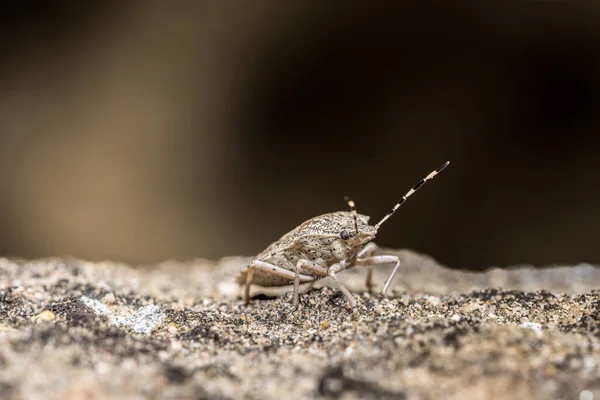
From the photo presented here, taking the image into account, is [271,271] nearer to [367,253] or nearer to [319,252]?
[319,252]

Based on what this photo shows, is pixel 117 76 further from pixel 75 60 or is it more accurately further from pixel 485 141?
pixel 485 141

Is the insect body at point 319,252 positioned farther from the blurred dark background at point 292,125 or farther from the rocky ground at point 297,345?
the blurred dark background at point 292,125

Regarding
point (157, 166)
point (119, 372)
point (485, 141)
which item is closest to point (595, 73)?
point (485, 141)

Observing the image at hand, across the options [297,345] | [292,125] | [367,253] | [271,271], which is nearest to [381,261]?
[367,253]

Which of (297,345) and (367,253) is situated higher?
(367,253)

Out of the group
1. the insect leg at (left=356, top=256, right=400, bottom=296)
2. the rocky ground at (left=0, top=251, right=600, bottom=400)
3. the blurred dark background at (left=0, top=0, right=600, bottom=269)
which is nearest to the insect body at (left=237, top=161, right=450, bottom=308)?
the insect leg at (left=356, top=256, right=400, bottom=296)

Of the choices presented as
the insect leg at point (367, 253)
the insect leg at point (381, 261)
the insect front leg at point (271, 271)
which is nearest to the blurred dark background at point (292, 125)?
the insect leg at point (367, 253)

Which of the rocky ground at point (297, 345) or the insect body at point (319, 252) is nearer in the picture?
the rocky ground at point (297, 345)
